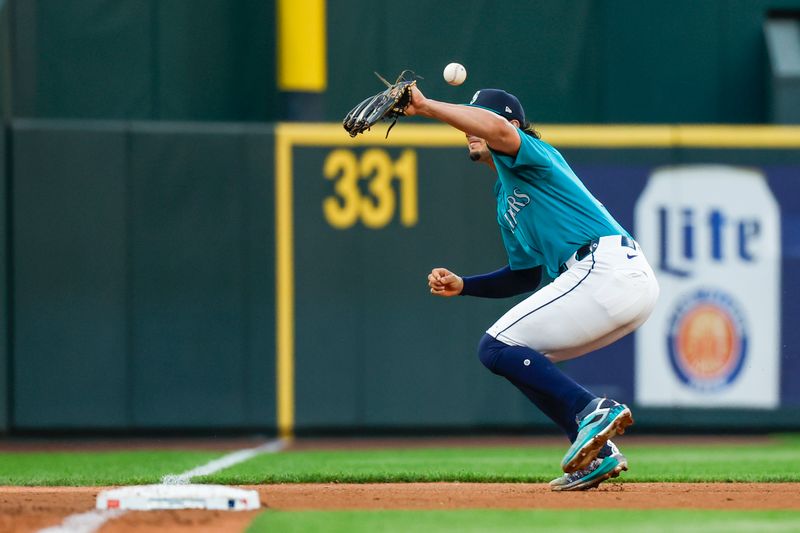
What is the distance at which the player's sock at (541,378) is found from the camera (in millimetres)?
5188

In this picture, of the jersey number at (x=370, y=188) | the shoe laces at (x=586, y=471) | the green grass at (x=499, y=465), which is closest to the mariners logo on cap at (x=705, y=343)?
the green grass at (x=499, y=465)

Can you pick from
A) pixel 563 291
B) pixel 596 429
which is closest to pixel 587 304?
pixel 563 291

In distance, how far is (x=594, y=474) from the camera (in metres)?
5.31

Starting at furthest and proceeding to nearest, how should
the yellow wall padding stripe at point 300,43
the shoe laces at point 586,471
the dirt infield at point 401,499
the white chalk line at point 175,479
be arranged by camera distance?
the yellow wall padding stripe at point 300,43 < the shoe laces at point 586,471 < the dirt infield at point 401,499 < the white chalk line at point 175,479

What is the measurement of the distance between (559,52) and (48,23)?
13.3ft

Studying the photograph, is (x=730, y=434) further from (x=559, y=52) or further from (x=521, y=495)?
(x=521, y=495)

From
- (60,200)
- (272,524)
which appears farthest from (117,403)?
(272,524)

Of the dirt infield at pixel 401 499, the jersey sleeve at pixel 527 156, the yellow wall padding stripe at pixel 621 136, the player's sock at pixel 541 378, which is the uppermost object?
the yellow wall padding stripe at pixel 621 136

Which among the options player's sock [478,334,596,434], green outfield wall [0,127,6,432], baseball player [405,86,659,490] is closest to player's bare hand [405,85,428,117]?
→ baseball player [405,86,659,490]

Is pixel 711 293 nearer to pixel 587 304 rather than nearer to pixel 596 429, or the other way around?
pixel 587 304

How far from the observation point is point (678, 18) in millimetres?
11086

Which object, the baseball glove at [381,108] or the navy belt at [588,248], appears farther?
the navy belt at [588,248]

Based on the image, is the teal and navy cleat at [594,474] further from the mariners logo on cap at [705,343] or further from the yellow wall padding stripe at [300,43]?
the yellow wall padding stripe at [300,43]

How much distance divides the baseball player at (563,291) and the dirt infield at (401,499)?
0.80 feet
